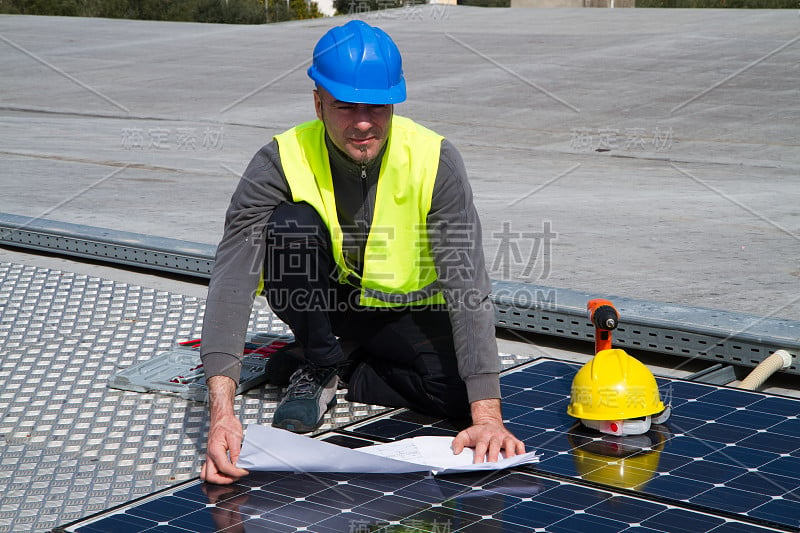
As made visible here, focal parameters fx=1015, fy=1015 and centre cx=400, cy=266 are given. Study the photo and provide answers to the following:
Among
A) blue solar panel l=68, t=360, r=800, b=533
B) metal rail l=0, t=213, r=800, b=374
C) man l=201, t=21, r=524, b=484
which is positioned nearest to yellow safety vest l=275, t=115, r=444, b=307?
man l=201, t=21, r=524, b=484

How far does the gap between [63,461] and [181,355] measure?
906 millimetres

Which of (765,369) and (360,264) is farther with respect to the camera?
(765,369)

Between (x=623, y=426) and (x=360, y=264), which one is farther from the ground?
(x=360, y=264)

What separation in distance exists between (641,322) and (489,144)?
283 inches

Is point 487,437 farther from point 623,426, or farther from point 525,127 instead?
point 525,127

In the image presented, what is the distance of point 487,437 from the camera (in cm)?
260

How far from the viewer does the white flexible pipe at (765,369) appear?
332 cm

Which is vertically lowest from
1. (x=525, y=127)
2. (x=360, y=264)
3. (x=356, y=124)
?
(x=525, y=127)

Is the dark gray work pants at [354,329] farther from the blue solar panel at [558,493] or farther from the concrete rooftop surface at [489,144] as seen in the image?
the concrete rooftop surface at [489,144]

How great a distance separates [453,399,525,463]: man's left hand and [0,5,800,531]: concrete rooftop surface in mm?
846

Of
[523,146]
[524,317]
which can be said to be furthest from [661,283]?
[523,146]

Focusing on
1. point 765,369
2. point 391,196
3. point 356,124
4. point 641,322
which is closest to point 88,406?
point 391,196

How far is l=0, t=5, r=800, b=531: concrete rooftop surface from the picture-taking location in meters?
4.49

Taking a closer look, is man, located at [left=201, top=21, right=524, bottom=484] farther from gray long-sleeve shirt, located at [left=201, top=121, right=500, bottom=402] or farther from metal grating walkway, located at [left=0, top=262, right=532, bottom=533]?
metal grating walkway, located at [left=0, top=262, right=532, bottom=533]
